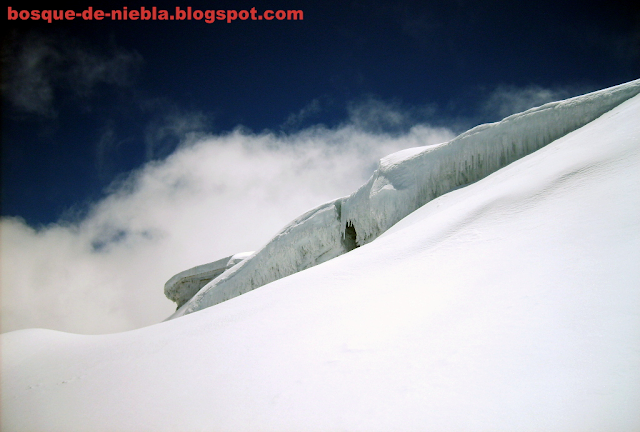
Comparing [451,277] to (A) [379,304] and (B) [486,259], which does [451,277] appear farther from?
(A) [379,304]

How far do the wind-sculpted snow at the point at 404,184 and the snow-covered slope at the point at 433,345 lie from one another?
2.94 metres

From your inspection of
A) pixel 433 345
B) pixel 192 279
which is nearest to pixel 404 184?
pixel 433 345

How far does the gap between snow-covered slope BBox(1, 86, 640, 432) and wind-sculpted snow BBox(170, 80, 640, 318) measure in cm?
294

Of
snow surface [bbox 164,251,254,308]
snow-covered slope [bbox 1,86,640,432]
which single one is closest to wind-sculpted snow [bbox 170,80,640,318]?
snow-covered slope [bbox 1,86,640,432]

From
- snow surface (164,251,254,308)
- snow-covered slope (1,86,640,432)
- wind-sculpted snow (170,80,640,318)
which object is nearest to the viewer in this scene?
snow-covered slope (1,86,640,432)

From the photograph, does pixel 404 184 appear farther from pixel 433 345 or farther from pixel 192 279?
pixel 192 279

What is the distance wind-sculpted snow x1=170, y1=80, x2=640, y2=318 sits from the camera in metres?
6.08

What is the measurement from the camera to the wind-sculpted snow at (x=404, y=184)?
6.08 m

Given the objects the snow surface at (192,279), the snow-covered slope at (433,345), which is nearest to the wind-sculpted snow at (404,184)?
the snow-covered slope at (433,345)

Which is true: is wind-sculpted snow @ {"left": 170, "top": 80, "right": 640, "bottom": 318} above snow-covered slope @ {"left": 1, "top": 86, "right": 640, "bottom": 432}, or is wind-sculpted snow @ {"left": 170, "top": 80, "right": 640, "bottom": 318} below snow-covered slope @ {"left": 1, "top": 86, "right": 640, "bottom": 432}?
above

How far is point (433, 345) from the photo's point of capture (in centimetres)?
180

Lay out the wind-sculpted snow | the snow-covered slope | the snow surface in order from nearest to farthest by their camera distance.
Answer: the snow-covered slope < the wind-sculpted snow < the snow surface

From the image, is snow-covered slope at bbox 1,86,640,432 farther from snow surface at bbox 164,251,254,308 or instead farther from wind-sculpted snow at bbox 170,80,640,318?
snow surface at bbox 164,251,254,308

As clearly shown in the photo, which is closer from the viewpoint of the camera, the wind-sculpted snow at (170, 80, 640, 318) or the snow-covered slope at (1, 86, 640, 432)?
the snow-covered slope at (1, 86, 640, 432)
